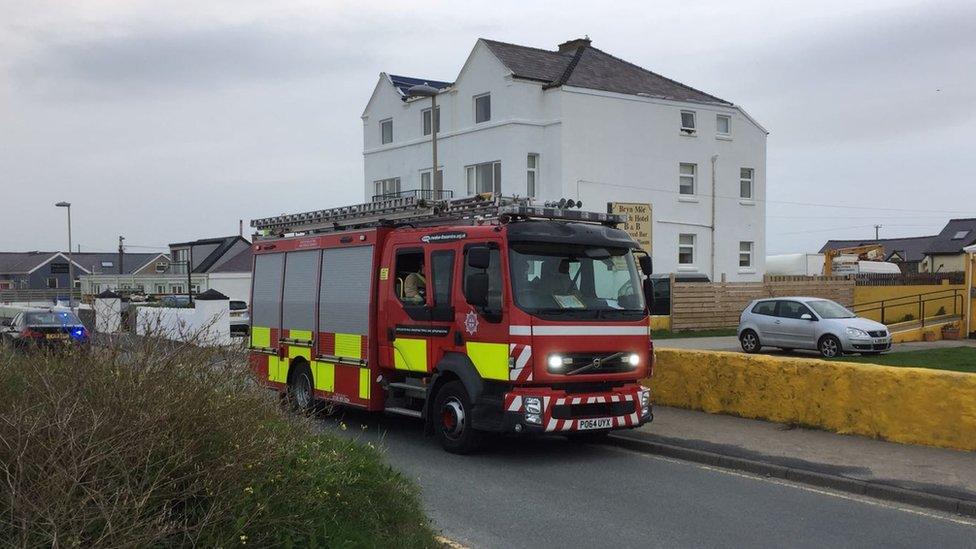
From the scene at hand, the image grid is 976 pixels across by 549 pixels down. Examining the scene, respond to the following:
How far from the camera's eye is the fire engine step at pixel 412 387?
11320mm

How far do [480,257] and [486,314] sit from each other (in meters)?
0.66

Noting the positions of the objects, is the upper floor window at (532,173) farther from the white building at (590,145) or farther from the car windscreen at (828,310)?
the car windscreen at (828,310)

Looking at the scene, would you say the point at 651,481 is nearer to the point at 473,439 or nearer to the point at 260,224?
the point at 473,439

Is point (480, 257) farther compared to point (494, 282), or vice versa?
point (494, 282)

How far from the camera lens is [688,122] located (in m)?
39.3

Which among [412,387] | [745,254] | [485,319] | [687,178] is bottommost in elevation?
[412,387]

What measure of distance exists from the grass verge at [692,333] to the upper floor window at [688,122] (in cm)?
1025

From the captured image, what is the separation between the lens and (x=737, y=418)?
1245 centimetres

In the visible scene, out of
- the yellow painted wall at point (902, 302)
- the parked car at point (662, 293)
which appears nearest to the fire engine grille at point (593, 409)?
the parked car at point (662, 293)

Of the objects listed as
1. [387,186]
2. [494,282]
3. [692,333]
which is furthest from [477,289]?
[387,186]

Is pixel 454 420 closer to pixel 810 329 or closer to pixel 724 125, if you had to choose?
pixel 810 329

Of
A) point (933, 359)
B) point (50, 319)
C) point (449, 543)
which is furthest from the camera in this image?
point (50, 319)

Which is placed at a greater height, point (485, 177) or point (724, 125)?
point (724, 125)

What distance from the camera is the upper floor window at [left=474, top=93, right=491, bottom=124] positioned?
35969 mm
